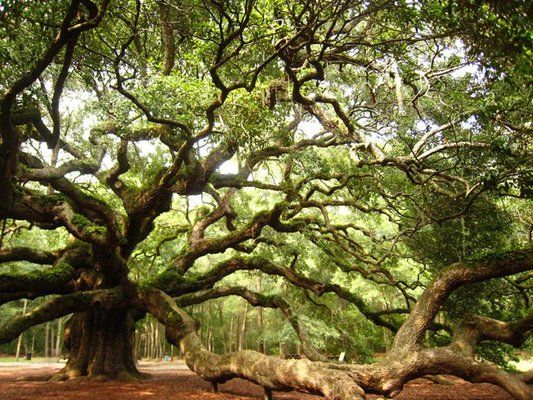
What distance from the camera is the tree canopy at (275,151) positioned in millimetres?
6418

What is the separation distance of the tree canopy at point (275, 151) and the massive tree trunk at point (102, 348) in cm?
6

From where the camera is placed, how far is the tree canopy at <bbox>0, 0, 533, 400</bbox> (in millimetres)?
6418

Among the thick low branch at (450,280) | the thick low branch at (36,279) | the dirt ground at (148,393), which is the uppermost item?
the thick low branch at (36,279)

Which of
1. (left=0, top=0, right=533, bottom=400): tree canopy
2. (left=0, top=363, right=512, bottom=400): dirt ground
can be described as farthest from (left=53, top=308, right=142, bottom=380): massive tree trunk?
(left=0, top=363, right=512, bottom=400): dirt ground

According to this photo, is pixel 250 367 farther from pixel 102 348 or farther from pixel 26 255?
pixel 26 255

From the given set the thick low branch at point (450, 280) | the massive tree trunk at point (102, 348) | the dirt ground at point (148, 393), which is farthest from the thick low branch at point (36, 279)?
the thick low branch at point (450, 280)

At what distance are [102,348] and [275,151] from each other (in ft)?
25.3

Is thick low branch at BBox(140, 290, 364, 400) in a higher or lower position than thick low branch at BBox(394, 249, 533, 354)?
lower

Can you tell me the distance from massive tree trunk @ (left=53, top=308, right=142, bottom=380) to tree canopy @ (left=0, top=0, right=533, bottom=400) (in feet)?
0.19

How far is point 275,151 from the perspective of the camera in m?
11.2

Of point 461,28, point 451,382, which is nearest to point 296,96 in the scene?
point 461,28

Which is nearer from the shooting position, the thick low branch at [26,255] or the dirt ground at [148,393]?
the dirt ground at [148,393]

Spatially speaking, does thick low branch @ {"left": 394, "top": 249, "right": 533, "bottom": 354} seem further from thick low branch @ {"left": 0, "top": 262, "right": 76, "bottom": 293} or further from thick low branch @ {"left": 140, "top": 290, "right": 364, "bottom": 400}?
thick low branch @ {"left": 0, "top": 262, "right": 76, "bottom": 293}

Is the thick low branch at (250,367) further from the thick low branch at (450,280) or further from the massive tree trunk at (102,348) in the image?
the massive tree trunk at (102,348)
